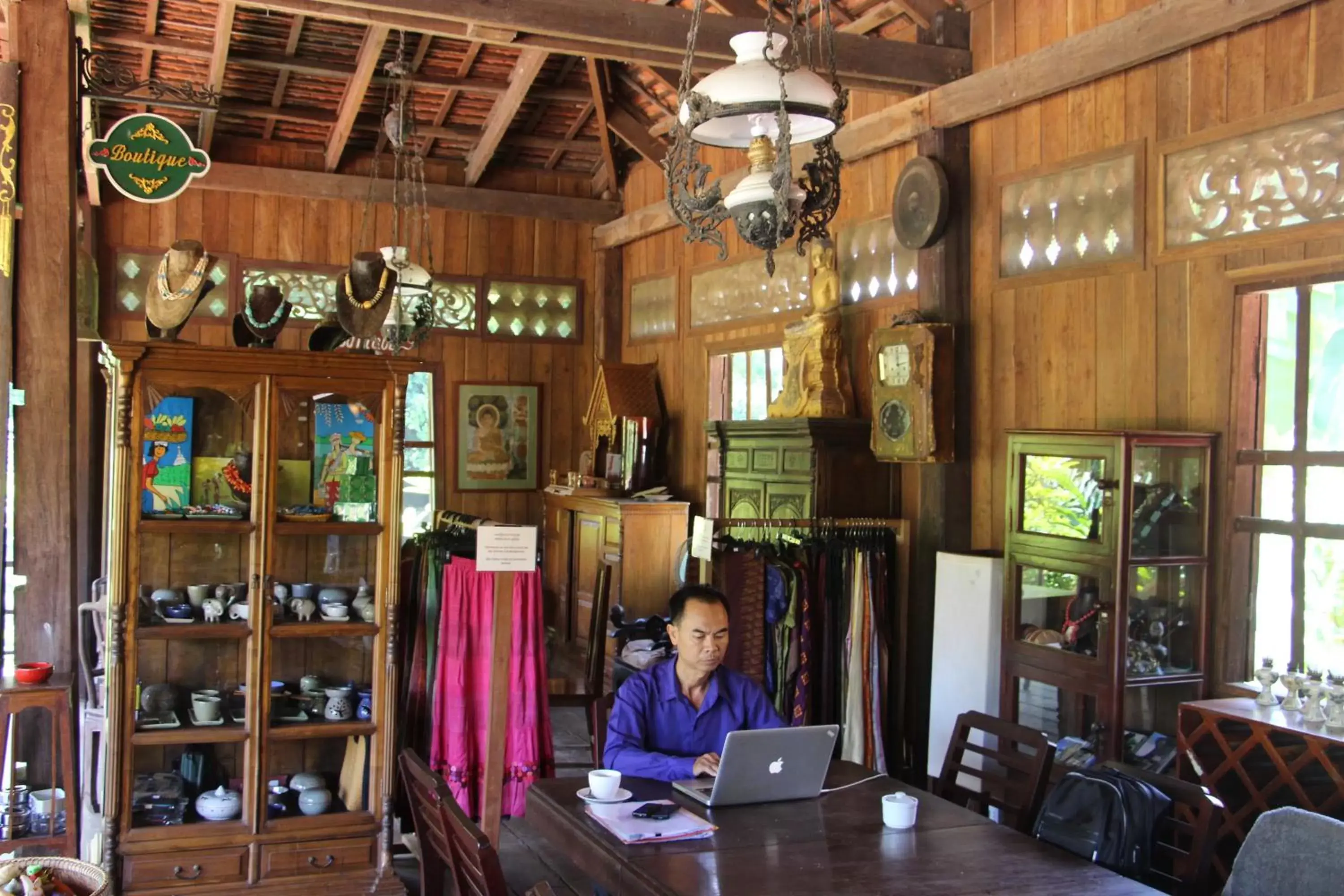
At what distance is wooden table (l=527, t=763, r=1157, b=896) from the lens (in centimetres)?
261

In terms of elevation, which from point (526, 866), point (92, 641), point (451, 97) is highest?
point (451, 97)

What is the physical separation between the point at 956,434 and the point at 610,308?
193 inches

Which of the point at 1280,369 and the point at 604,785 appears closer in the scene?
the point at 604,785

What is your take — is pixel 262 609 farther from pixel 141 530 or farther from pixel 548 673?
pixel 548 673

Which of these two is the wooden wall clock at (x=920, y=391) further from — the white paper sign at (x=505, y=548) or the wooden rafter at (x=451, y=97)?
the wooden rafter at (x=451, y=97)

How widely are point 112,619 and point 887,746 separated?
355cm

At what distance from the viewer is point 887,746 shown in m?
6.02

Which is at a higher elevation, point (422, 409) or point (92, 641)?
point (422, 409)

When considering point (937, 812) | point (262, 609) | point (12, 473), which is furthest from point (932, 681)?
point (12, 473)

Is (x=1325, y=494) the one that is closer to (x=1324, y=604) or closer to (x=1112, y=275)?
(x=1324, y=604)

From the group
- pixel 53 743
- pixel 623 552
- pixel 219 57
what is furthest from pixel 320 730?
pixel 219 57

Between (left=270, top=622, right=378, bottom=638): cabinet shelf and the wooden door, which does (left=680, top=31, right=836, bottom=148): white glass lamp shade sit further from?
the wooden door

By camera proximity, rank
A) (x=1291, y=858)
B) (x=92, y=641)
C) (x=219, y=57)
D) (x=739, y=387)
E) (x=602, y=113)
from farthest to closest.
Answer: (x=602, y=113), (x=739, y=387), (x=219, y=57), (x=92, y=641), (x=1291, y=858)

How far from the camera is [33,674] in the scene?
4.72 meters
